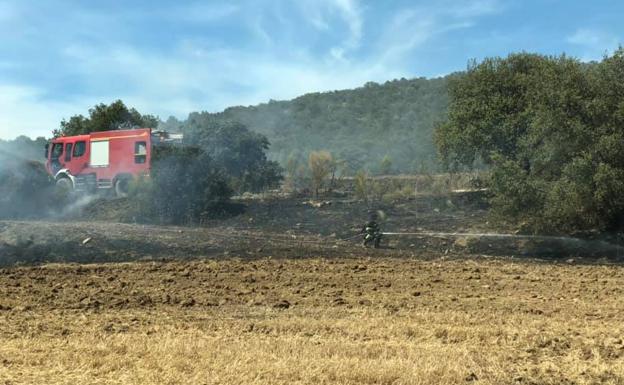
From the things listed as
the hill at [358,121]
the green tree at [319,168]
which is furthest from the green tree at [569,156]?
the hill at [358,121]

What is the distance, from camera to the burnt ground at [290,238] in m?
14.9

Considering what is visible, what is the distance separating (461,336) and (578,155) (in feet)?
40.4

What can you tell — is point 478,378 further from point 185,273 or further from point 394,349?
point 185,273

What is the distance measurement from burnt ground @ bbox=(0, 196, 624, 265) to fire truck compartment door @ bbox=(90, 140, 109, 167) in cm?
546

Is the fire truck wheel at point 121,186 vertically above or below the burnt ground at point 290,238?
above

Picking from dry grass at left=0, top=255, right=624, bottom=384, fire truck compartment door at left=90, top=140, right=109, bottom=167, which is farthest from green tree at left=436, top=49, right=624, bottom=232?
fire truck compartment door at left=90, top=140, right=109, bottom=167

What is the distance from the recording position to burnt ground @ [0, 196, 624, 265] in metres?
14.9

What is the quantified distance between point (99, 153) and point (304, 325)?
24484mm

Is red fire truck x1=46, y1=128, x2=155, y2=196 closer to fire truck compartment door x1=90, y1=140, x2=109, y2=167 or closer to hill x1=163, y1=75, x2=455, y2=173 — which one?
fire truck compartment door x1=90, y1=140, x2=109, y2=167

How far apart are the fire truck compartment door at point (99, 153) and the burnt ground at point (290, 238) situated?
5.46 metres

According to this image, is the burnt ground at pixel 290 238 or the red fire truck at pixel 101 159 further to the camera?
the red fire truck at pixel 101 159

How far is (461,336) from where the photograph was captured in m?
7.30

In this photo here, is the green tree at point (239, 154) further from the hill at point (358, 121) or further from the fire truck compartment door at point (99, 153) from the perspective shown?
the hill at point (358, 121)

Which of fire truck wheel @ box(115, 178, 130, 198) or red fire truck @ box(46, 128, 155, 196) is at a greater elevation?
red fire truck @ box(46, 128, 155, 196)
